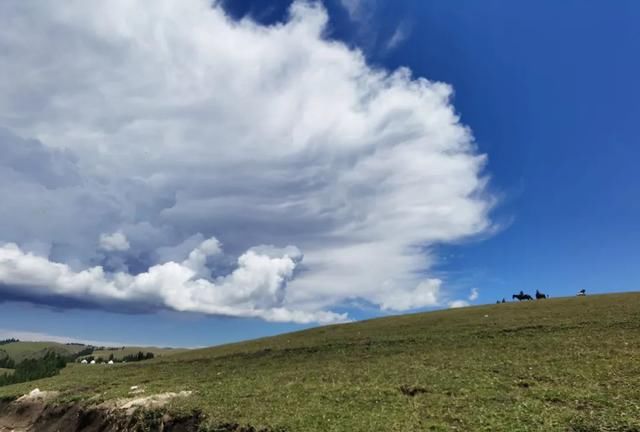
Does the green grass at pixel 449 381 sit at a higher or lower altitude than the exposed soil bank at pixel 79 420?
higher

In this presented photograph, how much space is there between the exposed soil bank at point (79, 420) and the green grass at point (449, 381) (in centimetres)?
143

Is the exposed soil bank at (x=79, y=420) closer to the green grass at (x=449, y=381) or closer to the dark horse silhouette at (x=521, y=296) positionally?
the green grass at (x=449, y=381)

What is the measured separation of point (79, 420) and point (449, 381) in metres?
30.6

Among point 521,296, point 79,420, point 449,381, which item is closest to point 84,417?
point 79,420

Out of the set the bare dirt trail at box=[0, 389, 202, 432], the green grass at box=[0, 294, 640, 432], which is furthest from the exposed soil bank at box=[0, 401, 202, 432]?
the green grass at box=[0, 294, 640, 432]

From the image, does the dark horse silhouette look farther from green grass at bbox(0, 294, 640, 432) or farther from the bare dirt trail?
the bare dirt trail

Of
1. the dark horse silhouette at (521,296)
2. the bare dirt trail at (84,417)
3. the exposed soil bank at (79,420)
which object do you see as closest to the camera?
the exposed soil bank at (79,420)

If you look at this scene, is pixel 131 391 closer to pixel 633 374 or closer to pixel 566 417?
pixel 566 417

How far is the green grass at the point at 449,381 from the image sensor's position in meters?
21.6

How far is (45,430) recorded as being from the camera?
137 ft

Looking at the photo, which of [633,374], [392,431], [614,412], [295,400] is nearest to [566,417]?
[614,412]

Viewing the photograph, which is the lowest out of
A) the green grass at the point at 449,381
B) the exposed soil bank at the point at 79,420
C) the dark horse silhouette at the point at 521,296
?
the exposed soil bank at the point at 79,420

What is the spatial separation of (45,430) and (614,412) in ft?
149

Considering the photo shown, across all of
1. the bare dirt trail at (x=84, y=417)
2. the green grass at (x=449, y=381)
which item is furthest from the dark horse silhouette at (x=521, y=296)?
the bare dirt trail at (x=84, y=417)
